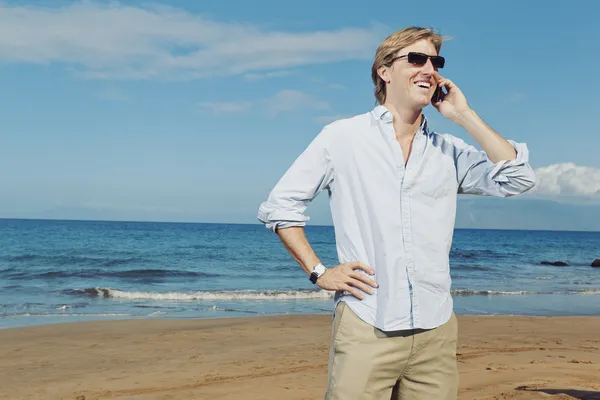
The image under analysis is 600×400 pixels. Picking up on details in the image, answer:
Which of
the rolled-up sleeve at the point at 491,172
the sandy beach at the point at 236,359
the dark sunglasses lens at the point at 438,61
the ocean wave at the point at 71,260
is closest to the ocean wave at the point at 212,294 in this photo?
the sandy beach at the point at 236,359

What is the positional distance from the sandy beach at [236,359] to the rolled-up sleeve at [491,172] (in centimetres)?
430

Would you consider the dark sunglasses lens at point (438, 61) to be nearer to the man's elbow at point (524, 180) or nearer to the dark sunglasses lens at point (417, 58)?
the dark sunglasses lens at point (417, 58)

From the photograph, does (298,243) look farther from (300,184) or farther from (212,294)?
(212,294)

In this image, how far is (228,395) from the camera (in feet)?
21.6

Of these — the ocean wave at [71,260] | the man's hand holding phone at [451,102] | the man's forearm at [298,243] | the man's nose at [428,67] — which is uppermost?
the man's nose at [428,67]

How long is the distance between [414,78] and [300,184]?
59 cm

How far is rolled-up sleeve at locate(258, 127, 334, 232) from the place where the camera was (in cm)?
228

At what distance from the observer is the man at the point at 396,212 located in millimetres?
2178

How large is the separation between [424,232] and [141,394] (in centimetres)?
552

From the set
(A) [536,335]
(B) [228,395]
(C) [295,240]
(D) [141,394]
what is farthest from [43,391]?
(A) [536,335]

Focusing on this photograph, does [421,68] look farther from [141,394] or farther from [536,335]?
[536,335]

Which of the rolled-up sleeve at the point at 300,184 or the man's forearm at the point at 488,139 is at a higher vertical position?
the man's forearm at the point at 488,139

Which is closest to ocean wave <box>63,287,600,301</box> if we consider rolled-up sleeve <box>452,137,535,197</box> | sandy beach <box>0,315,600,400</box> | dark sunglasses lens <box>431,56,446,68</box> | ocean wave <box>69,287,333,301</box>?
ocean wave <box>69,287,333,301</box>

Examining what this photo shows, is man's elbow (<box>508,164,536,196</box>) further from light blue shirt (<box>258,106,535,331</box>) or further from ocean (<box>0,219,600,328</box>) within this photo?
ocean (<box>0,219,600,328</box>)
